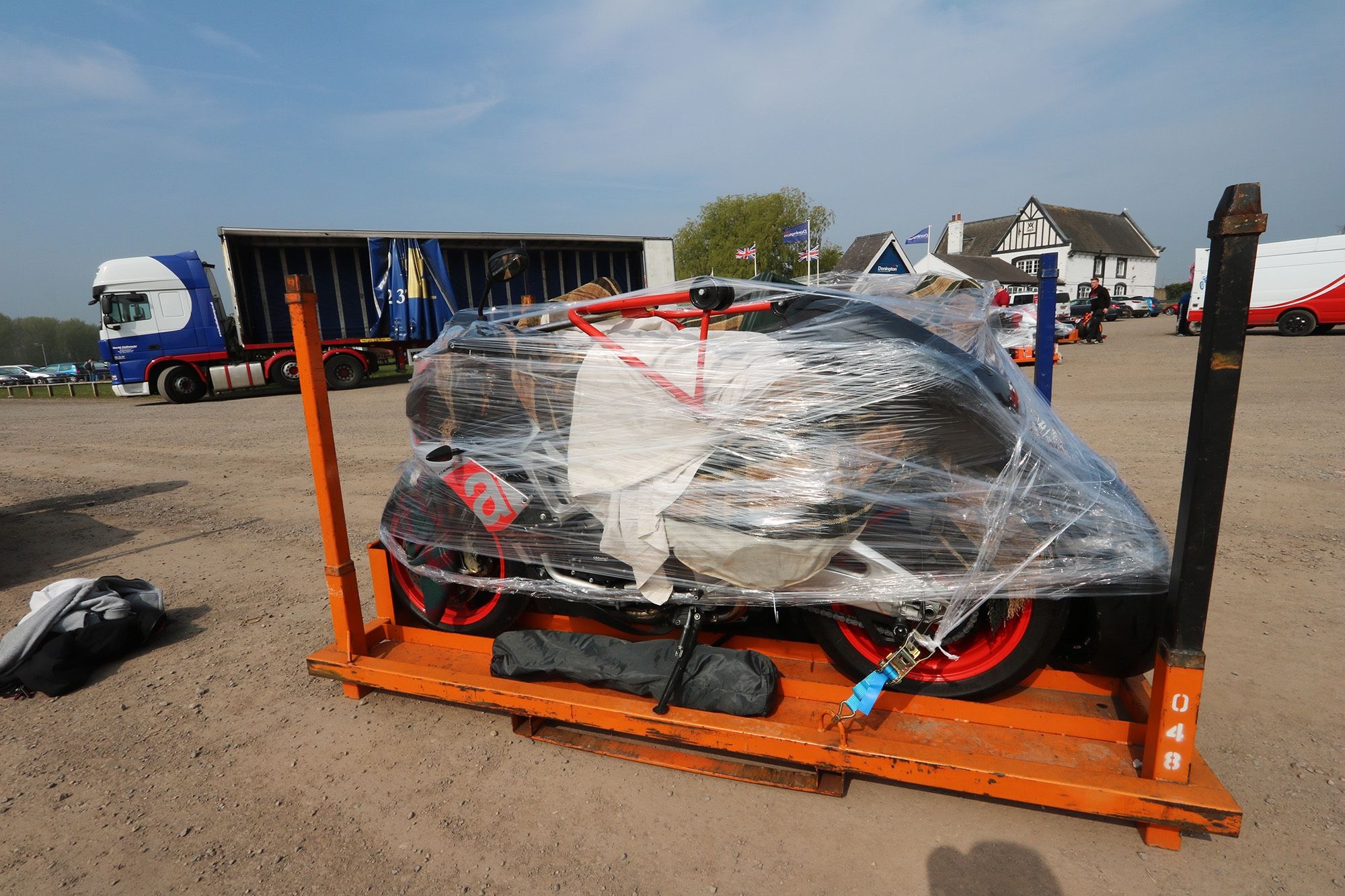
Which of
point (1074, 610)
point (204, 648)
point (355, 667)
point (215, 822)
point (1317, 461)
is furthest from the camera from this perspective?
point (1317, 461)

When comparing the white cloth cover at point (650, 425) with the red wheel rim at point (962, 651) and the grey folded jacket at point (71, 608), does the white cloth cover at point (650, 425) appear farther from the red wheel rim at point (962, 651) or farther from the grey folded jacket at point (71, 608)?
the grey folded jacket at point (71, 608)

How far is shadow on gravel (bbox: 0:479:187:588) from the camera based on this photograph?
14.7ft

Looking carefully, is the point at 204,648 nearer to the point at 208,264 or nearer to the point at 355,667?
the point at 355,667

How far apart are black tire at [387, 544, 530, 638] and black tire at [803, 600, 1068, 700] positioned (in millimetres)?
1149

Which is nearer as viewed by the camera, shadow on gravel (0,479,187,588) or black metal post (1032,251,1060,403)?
black metal post (1032,251,1060,403)

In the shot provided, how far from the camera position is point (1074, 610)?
2.28 metres

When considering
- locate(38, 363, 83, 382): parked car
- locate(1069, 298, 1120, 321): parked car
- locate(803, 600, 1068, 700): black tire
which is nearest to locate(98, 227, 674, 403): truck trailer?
locate(803, 600, 1068, 700): black tire

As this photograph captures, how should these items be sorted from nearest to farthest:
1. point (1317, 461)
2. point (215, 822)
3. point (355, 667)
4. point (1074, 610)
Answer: point (215, 822), point (1074, 610), point (355, 667), point (1317, 461)

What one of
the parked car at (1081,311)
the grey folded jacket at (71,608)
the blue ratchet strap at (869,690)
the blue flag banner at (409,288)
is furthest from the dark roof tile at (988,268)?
the grey folded jacket at (71,608)

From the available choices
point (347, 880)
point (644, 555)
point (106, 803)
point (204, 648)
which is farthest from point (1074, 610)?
point (204, 648)

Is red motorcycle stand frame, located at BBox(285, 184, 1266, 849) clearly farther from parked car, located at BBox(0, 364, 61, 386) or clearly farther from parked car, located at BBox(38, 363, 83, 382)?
parked car, located at BBox(38, 363, 83, 382)

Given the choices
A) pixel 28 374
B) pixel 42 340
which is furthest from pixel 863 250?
pixel 42 340

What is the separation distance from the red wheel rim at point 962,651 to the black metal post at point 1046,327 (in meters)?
1.22

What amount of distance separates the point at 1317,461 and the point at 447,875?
654cm
